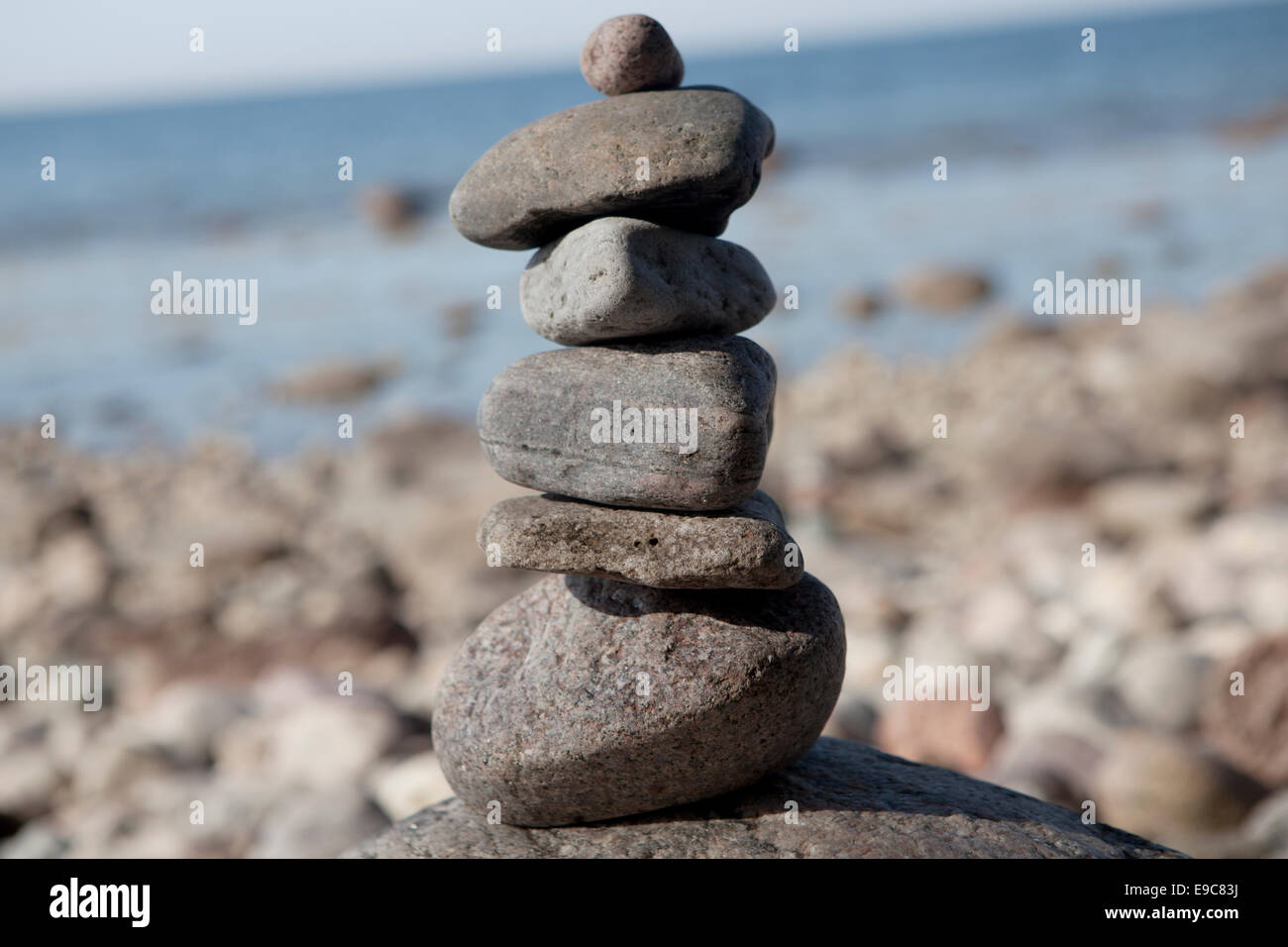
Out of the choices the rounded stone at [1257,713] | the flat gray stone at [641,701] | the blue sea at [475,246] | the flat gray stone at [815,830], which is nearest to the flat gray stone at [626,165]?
the flat gray stone at [641,701]

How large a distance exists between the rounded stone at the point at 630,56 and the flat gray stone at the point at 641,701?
1418 millimetres

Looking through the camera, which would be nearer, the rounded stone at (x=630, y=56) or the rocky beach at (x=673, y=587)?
the rocky beach at (x=673, y=587)

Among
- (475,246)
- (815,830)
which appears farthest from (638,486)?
(475,246)

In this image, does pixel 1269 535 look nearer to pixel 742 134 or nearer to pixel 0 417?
pixel 742 134

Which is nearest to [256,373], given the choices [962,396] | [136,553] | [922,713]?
[136,553]

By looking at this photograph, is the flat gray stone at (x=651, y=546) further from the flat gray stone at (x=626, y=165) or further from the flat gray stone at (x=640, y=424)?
the flat gray stone at (x=626, y=165)

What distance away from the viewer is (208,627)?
27.2ft

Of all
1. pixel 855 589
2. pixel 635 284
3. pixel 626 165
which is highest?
pixel 626 165

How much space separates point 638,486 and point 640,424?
0.53ft

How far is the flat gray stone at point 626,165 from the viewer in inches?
122

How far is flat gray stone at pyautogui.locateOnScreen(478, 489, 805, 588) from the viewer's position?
9.95ft

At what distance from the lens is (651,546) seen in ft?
10.1

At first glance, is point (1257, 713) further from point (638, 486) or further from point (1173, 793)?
point (638, 486)
